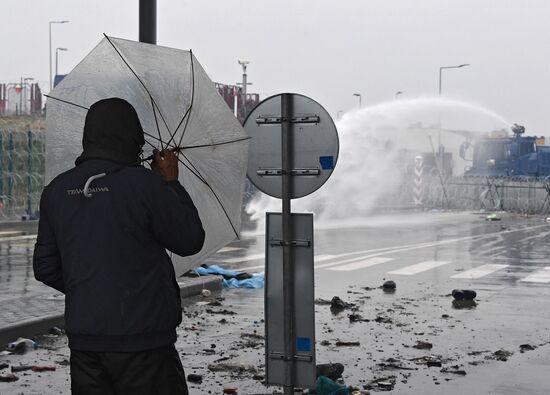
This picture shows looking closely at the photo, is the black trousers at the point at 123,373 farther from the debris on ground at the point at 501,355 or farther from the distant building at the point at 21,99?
the distant building at the point at 21,99

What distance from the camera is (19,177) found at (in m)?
28.3

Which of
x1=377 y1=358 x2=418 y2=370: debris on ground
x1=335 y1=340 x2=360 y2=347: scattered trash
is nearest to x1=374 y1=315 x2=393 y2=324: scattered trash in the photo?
x1=335 y1=340 x2=360 y2=347: scattered trash

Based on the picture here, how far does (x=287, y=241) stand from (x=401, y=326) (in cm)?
462

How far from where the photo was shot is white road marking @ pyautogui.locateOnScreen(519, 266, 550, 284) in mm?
15180

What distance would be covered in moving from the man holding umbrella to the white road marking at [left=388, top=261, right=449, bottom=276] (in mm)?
12618

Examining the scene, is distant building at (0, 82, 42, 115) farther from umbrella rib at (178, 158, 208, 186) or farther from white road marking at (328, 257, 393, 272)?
umbrella rib at (178, 158, 208, 186)

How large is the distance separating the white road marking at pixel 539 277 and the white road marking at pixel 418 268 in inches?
73.5

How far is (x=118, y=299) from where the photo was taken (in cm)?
358

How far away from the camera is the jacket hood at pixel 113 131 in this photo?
3.71 m

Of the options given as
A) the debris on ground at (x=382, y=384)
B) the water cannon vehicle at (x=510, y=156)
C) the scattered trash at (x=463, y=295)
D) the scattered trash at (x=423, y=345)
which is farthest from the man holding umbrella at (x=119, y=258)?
the water cannon vehicle at (x=510, y=156)

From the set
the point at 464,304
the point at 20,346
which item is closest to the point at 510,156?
the point at 464,304

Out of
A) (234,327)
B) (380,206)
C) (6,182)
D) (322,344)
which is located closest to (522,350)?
(322,344)

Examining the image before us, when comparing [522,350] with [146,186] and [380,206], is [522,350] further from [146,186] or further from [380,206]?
[380,206]

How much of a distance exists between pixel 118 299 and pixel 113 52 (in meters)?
1.65
